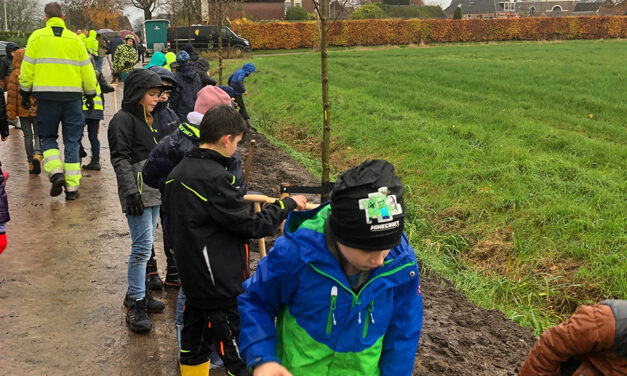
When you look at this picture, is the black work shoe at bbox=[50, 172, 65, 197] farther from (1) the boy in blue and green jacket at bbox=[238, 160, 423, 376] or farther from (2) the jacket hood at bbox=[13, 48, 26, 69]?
(1) the boy in blue and green jacket at bbox=[238, 160, 423, 376]

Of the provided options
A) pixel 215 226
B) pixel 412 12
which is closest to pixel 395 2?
pixel 412 12

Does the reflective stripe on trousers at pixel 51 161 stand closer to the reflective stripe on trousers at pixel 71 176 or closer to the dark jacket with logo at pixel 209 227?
the reflective stripe on trousers at pixel 71 176

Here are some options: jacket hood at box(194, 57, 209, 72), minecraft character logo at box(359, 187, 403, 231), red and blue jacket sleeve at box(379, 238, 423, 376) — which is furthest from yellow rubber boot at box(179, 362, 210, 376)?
jacket hood at box(194, 57, 209, 72)

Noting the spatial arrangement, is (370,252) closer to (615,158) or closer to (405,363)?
(405,363)

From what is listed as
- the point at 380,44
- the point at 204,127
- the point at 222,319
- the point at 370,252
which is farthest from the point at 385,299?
the point at 380,44

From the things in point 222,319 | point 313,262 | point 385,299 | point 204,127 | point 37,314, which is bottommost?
point 37,314

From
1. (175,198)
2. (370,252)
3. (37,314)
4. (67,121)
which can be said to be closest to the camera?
(370,252)

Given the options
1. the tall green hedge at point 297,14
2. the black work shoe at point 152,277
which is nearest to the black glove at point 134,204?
the black work shoe at point 152,277

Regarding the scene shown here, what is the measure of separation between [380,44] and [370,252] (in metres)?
48.3

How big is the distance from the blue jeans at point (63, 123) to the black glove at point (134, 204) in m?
3.38

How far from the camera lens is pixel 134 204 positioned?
13.8ft

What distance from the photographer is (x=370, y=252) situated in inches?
82.7

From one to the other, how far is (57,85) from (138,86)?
9.74ft

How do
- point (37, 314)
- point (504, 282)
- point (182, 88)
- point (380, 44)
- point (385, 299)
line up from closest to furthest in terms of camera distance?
point (385, 299) < point (37, 314) < point (504, 282) < point (182, 88) < point (380, 44)
